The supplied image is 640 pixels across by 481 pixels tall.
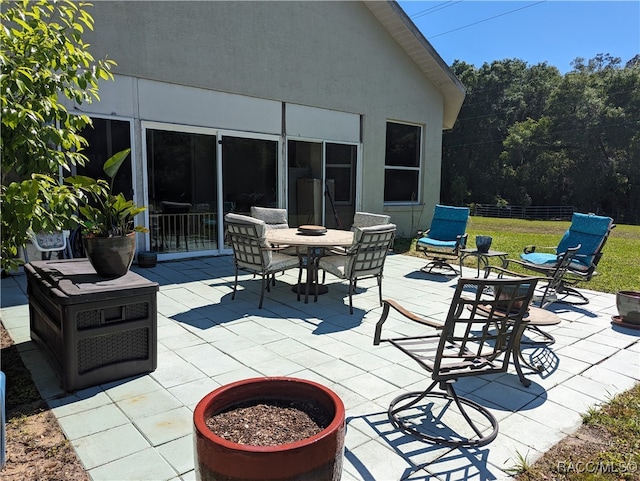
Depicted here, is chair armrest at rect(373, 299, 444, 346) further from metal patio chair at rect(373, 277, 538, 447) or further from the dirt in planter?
the dirt in planter

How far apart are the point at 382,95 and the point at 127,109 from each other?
5821 mm

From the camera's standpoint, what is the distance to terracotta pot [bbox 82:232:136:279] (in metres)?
2.95

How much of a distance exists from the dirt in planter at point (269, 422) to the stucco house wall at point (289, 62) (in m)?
5.93

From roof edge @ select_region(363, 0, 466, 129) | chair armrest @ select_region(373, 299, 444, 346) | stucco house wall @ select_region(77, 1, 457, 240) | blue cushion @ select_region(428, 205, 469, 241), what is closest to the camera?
chair armrest @ select_region(373, 299, 444, 346)

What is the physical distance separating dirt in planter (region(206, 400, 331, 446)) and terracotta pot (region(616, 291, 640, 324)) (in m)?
4.18

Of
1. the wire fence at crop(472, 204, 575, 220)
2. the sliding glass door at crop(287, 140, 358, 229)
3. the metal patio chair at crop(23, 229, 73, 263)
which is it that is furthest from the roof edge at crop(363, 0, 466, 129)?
the wire fence at crop(472, 204, 575, 220)

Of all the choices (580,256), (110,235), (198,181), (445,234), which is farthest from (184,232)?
(580,256)

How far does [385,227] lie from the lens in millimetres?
4711

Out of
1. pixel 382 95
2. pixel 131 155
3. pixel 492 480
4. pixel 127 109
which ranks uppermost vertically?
pixel 382 95

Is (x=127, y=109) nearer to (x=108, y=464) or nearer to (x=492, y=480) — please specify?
(x=108, y=464)

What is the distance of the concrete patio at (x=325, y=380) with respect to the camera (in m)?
2.12

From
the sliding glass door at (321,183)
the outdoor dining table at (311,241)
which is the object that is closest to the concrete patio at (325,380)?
the outdoor dining table at (311,241)

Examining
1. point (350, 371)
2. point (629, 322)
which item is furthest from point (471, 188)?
point (350, 371)

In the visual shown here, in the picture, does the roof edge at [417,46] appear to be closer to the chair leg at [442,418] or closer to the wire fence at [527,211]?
the chair leg at [442,418]
